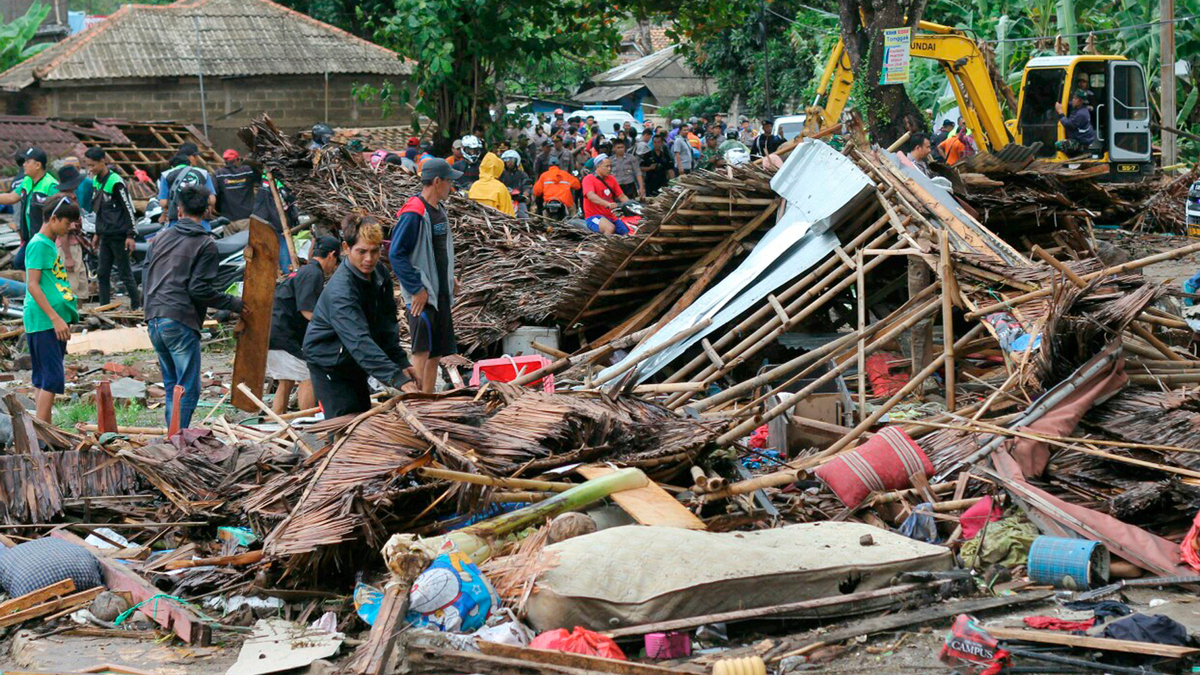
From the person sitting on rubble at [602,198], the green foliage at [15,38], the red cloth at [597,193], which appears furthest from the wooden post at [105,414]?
the green foliage at [15,38]

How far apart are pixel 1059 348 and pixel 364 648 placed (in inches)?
150

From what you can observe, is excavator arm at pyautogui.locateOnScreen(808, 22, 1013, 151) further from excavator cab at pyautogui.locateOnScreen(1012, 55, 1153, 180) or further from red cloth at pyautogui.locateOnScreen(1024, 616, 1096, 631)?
red cloth at pyautogui.locateOnScreen(1024, 616, 1096, 631)

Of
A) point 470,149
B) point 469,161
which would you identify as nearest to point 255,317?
point 469,161

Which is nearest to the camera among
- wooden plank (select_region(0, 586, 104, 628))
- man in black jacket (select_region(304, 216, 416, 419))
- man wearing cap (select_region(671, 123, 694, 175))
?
wooden plank (select_region(0, 586, 104, 628))

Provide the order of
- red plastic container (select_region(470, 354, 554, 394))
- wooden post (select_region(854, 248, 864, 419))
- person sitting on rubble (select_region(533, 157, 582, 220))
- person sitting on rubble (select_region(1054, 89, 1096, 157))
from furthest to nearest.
→ 1. person sitting on rubble (select_region(1054, 89, 1096, 157))
2. person sitting on rubble (select_region(533, 157, 582, 220))
3. red plastic container (select_region(470, 354, 554, 394))
4. wooden post (select_region(854, 248, 864, 419))

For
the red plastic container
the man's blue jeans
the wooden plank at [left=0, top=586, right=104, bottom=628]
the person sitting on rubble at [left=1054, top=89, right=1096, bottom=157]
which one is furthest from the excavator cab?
the wooden plank at [left=0, top=586, right=104, bottom=628]

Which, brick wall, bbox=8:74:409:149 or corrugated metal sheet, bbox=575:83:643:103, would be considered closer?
brick wall, bbox=8:74:409:149

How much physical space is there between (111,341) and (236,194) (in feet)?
7.28

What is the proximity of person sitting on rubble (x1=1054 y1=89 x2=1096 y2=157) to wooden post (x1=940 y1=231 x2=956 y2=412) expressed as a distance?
12.5 metres

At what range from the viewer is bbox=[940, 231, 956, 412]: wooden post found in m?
7.62

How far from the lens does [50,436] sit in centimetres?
745

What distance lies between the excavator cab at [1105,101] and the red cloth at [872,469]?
15179 millimetres

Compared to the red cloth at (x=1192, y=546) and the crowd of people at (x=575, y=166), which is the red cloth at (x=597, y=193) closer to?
the crowd of people at (x=575, y=166)

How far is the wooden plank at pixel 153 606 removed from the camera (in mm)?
5402
